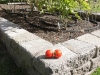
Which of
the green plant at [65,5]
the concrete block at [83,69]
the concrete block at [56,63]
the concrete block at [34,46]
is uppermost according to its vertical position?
the green plant at [65,5]

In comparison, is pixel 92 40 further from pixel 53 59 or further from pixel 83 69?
pixel 53 59

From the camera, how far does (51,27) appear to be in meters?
4.67

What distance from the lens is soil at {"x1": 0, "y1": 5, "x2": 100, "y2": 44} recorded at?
4.14m

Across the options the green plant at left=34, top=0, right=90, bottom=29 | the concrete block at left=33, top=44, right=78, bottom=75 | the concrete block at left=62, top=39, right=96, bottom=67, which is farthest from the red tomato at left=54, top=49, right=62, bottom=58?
the green plant at left=34, top=0, right=90, bottom=29

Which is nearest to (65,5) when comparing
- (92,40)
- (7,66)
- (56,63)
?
(92,40)

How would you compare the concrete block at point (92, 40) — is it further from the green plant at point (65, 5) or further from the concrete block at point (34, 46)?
the concrete block at point (34, 46)

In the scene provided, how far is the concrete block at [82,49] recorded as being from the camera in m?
3.05

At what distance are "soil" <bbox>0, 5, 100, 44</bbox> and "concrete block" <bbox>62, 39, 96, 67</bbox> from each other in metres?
0.53

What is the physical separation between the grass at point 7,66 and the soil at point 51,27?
825 millimetres

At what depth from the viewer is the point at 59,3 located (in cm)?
396

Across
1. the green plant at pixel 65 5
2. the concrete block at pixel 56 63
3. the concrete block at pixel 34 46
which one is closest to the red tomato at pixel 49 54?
the concrete block at pixel 56 63

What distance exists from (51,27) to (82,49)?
166 cm

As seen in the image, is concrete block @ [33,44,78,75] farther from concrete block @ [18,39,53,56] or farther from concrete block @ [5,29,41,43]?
concrete block @ [5,29,41,43]

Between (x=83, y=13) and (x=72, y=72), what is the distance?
312 centimetres
